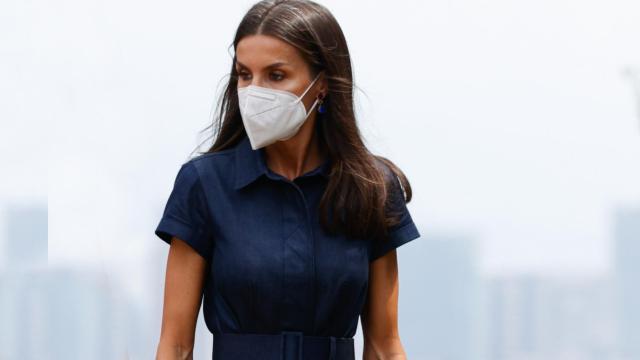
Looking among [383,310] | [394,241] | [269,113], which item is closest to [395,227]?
[394,241]

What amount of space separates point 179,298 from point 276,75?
0.44 m

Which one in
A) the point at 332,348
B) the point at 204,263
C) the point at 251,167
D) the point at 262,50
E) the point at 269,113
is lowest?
the point at 332,348

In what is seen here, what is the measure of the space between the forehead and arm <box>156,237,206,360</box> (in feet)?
1.17

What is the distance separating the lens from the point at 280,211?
2.63 meters

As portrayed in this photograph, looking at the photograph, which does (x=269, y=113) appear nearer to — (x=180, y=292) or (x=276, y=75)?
(x=276, y=75)

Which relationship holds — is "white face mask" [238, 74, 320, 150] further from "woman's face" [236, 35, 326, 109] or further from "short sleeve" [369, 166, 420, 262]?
"short sleeve" [369, 166, 420, 262]

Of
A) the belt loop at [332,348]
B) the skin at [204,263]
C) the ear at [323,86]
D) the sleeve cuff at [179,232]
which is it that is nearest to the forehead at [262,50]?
the skin at [204,263]

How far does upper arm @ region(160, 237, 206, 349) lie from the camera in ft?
8.48

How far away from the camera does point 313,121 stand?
8.73 feet

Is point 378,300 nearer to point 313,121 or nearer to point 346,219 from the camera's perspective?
point 346,219

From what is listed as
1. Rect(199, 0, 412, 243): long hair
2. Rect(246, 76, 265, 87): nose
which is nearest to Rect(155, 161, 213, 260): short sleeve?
Rect(199, 0, 412, 243): long hair

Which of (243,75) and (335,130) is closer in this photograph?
(243,75)

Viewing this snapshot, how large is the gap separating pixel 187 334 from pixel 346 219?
361mm

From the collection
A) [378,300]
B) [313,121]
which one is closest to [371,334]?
[378,300]
